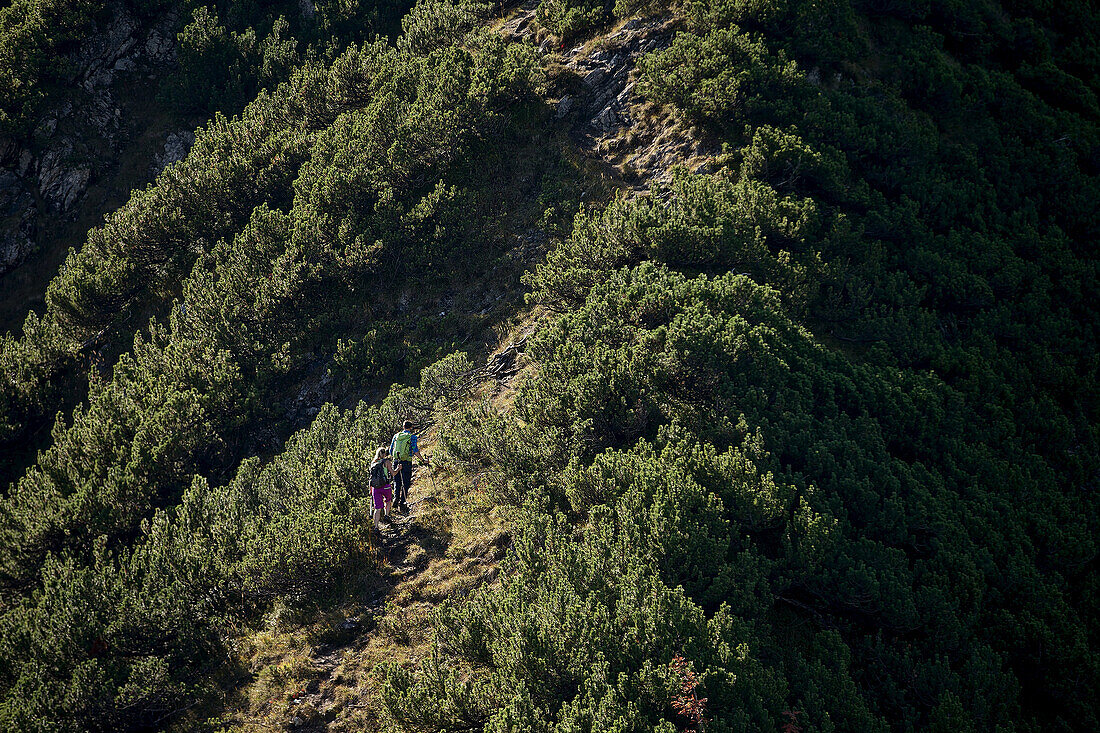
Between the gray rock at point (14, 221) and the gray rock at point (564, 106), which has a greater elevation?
the gray rock at point (14, 221)

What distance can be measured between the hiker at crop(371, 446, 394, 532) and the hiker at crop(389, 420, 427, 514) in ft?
0.82

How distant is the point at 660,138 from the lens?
21953mm

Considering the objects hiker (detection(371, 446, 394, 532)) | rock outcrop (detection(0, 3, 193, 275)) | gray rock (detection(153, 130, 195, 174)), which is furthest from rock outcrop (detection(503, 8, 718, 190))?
rock outcrop (detection(0, 3, 193, 275))

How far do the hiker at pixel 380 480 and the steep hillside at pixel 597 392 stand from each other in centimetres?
60

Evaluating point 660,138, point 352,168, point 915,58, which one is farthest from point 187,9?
point 915,58

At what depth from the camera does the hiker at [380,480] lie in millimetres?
13875

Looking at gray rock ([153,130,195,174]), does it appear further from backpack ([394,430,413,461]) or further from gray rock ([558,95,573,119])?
backpack ([394,430,413,461])

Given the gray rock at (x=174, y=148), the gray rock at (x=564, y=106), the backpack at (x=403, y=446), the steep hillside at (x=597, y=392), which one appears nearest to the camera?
the steep hillside at (x=597, y=392)

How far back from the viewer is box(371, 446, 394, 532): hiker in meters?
13.9

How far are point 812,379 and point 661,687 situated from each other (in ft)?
27.7

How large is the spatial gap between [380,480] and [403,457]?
2.41 feet

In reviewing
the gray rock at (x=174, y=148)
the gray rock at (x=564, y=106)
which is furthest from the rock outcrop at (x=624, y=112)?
the gray rock at (x=174, y=148)

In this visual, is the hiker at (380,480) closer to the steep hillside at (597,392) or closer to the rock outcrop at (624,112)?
the steep hillside at (597,392)

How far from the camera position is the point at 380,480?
1396 cm
